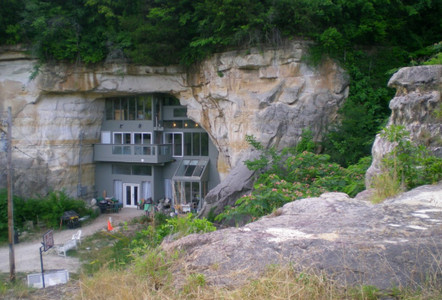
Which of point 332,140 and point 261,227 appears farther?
point 332,140

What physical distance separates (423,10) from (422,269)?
17.1 meters

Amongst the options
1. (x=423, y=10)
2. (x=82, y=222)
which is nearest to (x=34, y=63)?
(x=82, y=222)

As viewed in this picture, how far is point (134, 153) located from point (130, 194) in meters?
3.10

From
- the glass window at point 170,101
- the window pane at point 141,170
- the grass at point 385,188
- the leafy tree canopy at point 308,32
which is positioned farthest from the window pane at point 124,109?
the grass at point 385,188

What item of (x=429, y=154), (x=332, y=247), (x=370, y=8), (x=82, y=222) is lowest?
(x=82, y=222)

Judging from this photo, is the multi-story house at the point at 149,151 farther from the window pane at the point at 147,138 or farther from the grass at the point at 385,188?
the grass at the point at 385,188

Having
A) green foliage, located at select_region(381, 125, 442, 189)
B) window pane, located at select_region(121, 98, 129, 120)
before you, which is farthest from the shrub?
window pane, located at select_region(121, 98, 129, 120)

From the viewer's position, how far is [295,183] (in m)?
10.3

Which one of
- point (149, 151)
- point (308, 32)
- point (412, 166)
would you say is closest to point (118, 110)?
point (149, 151)

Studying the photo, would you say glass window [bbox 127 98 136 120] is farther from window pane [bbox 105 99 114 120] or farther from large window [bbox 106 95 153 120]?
window pane [bbox 105 99 114 120]

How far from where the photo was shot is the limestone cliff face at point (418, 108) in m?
Answer: 5.96

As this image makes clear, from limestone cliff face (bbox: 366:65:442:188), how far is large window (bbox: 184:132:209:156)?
16.0 metres

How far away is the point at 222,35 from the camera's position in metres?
16.5

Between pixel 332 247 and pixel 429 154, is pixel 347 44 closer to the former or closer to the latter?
pixel 429 154
